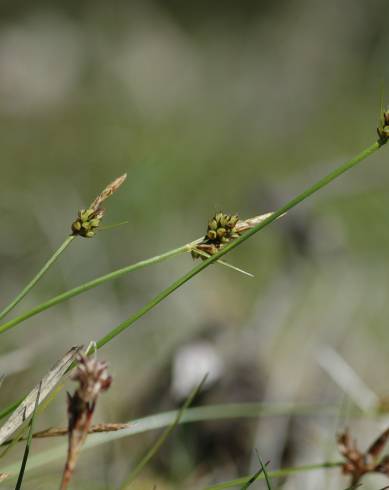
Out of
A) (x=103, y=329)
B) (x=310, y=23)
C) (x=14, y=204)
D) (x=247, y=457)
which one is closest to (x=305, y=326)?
(x=103, y=329)

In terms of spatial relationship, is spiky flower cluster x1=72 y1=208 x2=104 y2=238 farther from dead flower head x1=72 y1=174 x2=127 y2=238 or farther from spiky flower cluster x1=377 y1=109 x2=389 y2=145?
spiky flower cluster x1=377 y1=109 x2=389 y2=145

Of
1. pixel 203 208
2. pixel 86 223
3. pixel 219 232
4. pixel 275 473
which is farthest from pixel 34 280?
pixel 203 208

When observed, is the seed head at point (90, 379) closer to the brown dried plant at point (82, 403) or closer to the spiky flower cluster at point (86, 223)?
the brown dried plant at point (82, 403)

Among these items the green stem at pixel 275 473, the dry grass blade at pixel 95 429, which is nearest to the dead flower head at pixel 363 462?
the green stem at pixel 275 473

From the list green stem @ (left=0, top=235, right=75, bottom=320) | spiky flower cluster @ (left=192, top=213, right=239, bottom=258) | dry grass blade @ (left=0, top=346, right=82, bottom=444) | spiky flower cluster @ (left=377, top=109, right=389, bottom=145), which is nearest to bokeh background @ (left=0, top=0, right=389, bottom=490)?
dry grass blade @ (left=0, top=346, right=82, bottom=444)

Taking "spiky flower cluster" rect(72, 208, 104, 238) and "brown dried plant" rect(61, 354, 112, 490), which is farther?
"spiky flower cluster" rect(72, 208, 104, 238)

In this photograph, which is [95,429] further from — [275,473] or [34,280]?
[275,473]
